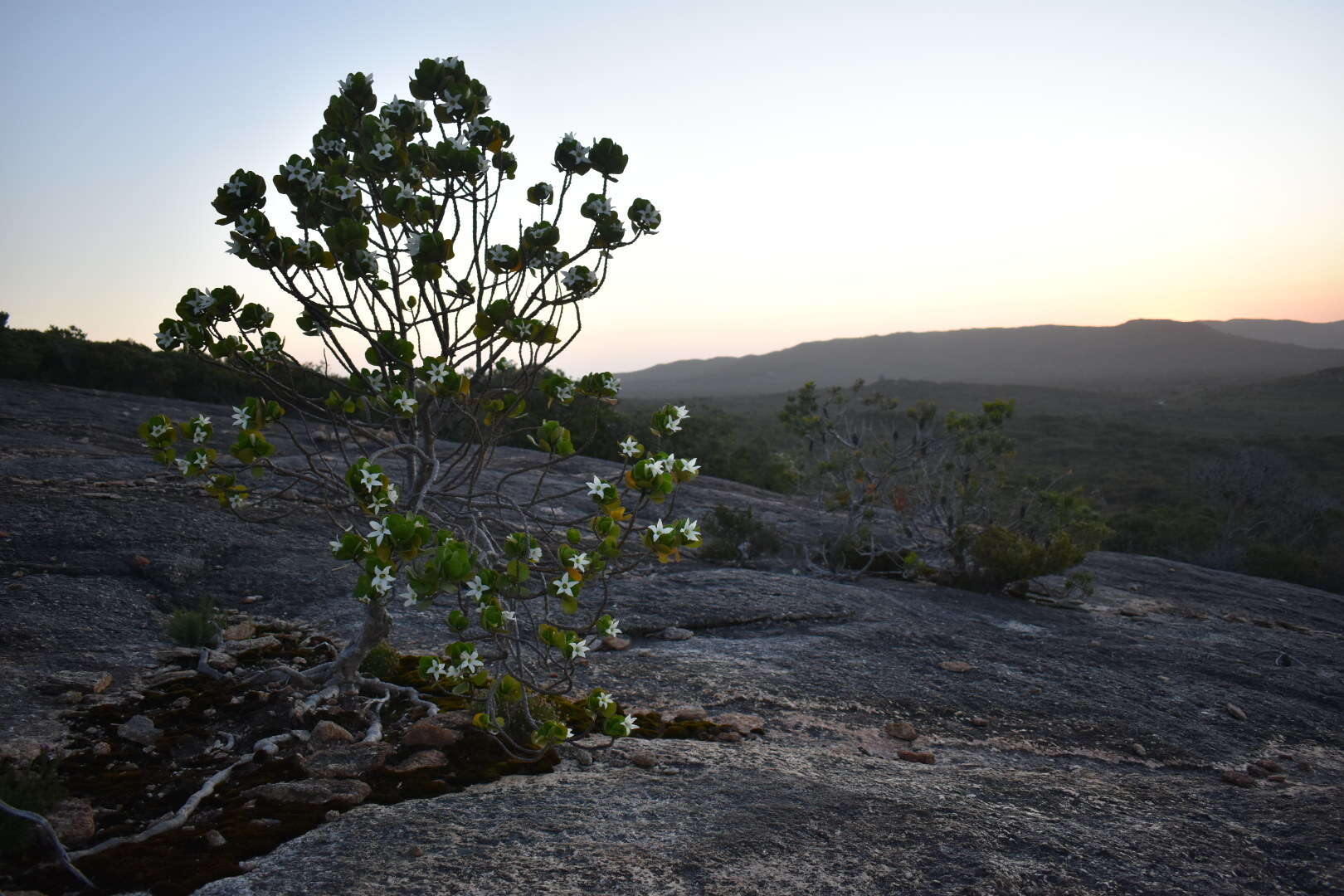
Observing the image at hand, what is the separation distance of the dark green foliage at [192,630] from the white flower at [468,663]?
235cm

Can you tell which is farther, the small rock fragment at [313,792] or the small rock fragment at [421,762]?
the small rock fragment at [421,762]

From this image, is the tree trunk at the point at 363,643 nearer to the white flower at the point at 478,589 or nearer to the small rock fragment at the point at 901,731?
the white flower at the point at 478,589

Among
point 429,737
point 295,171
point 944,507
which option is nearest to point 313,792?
point 429,737

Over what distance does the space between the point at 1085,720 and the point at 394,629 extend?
405 cm

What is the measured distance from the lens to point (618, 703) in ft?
12.6

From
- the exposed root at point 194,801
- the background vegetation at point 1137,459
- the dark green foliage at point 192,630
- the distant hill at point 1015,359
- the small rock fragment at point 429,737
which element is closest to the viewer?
the exposed root at point 194,801

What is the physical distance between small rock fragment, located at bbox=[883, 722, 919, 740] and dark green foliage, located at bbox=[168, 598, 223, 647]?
358 centimetres

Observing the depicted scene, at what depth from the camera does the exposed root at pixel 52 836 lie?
6.77ft

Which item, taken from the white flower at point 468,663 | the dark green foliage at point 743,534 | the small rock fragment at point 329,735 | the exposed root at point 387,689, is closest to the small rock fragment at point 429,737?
the small rock fragment at point 329,735

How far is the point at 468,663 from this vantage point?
245 centimetres

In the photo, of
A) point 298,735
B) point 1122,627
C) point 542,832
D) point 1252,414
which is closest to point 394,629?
point 298,735

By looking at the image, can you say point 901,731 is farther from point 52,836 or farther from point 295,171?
point 295,171

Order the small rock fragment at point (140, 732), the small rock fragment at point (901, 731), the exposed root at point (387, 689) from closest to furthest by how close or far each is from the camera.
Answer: the small rock fragment at point (140, 732), the exposed root at point (387, 689), the small rock fragment at point (901, 731)

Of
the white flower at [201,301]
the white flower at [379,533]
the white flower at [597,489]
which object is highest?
the white flower at [201,301]
